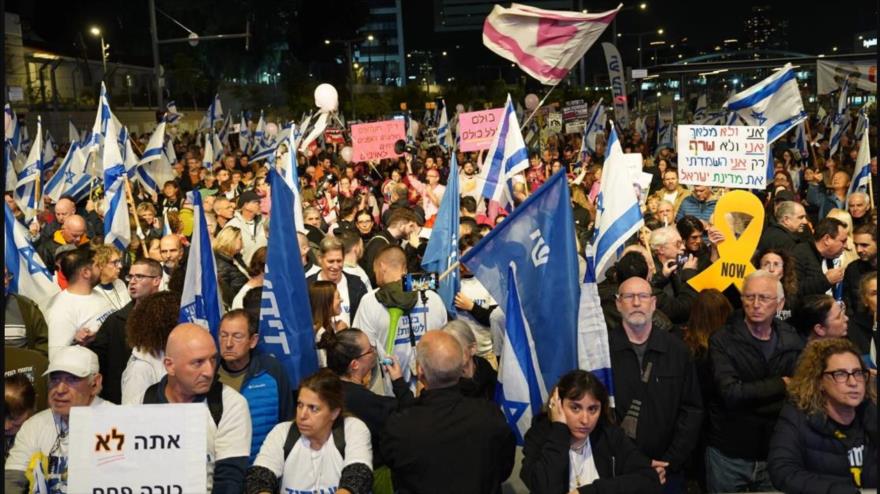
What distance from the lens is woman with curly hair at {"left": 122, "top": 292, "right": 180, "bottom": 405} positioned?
539 cm

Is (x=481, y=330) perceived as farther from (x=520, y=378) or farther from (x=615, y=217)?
(x=520, y=378)

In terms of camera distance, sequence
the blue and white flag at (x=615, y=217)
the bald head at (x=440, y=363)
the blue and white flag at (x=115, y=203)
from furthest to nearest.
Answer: the blue and white flag at (x=115, y=203), the blue and white flag at (x=615, y=217), the bald head at (x=440, y=363)

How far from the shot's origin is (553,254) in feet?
17.9

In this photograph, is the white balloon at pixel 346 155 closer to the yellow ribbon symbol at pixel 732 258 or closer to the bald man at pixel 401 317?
the yellow ribbon symbol at pixel 732 258

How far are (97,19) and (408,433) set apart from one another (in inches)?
2305

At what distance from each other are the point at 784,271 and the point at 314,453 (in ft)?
12.9

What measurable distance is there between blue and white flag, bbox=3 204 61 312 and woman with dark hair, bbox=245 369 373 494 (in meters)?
4.62

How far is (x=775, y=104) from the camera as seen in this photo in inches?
494

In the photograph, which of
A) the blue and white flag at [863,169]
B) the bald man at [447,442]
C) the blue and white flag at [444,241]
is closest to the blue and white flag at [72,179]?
the blue and white flag at [444,241]

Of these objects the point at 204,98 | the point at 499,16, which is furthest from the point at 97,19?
the point at 499,16

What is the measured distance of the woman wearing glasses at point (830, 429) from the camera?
4.50 meters

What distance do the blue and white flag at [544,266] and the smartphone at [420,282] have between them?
0.75 metres

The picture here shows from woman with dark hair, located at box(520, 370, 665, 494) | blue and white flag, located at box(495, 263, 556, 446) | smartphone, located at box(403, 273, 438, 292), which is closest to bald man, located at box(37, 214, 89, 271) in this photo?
smartphone, located at box(403, 273, 438, 292)

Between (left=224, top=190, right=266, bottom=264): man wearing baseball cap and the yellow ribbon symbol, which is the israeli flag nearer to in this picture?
the yellow ribbon symbol
